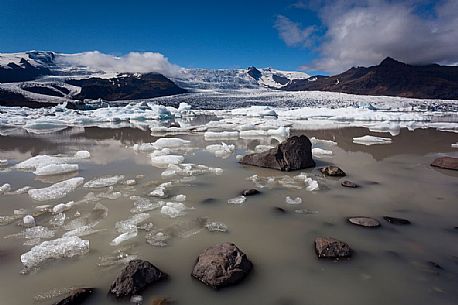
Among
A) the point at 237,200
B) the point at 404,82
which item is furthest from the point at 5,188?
the point at 404,82

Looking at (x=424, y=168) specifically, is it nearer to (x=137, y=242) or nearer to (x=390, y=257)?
(x=390, y=257)

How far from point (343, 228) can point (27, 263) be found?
3.41 metres

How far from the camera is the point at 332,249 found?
312 centimetres

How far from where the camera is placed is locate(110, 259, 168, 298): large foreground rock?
2500mm

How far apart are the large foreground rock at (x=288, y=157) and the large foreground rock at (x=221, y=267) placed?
163 inches

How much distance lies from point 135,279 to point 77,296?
0.45 meters

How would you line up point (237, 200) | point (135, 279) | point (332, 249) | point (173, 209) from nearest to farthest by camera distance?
point (135, 279), point (332, 249), point (173, 209), point (237, 200)

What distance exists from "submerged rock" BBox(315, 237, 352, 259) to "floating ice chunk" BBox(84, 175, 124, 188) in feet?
12.7

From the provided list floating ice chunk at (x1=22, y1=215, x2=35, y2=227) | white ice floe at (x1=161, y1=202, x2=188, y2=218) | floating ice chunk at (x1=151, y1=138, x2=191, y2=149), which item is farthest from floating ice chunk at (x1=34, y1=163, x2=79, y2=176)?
floating ice chunk at (x1=151, y1=138, x2=191, y2=149)

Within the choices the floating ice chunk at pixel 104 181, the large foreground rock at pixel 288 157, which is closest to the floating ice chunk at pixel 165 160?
the floating ice chunk at pixel 104 181

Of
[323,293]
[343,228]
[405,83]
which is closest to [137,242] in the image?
[323,293]

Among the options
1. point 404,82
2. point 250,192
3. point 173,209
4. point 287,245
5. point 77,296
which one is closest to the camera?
point 77,296

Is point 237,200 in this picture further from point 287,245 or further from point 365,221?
point 365,221

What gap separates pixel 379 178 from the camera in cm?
617
